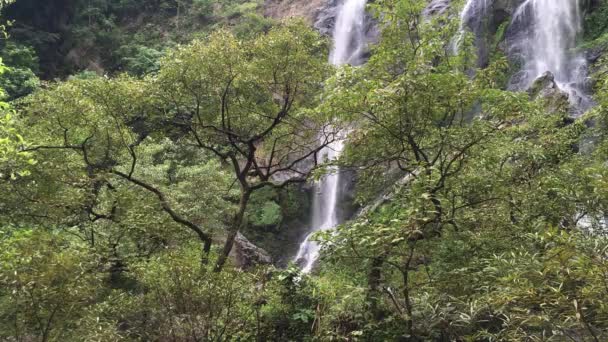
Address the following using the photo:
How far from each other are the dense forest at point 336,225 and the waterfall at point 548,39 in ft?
15.1

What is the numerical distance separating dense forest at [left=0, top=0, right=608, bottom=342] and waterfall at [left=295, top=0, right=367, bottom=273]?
4.96 metres

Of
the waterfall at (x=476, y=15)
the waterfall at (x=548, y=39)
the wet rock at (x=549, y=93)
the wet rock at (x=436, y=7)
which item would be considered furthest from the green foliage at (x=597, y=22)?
the wet rock at (x=436, y=7)

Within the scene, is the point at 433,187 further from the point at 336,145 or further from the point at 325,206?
the point at 336,145

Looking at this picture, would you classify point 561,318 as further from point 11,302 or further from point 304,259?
point 304,259

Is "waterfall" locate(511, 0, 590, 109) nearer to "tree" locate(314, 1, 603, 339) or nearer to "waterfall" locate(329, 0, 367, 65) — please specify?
"waterfall" locate(329, 0, 367, 65)

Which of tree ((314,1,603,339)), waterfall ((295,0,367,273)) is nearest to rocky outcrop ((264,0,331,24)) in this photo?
waterfall ((295,0,367,273))

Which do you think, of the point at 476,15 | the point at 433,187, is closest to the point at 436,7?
the point at 476,15

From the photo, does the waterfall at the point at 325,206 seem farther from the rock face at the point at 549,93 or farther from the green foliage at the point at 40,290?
the green foliage at the point at 40,290

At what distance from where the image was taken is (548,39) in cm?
1881

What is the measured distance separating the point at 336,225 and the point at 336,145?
12004 mm

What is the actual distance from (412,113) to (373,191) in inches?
98.6

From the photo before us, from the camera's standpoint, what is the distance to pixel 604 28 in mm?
18328

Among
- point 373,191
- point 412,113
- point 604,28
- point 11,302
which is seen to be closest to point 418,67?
point 412,113

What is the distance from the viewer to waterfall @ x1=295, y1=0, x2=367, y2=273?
17.5 meters
